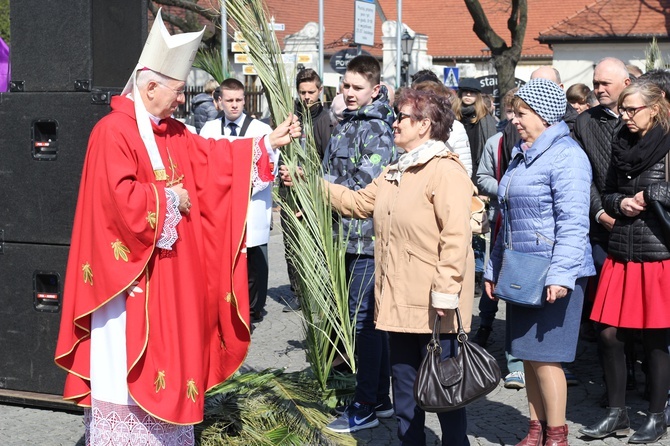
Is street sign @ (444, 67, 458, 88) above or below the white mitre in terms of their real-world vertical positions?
above

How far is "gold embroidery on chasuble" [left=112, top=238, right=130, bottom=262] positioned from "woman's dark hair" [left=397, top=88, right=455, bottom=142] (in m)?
1.38

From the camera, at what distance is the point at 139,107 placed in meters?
4.26

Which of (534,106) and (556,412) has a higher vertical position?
(534,106)

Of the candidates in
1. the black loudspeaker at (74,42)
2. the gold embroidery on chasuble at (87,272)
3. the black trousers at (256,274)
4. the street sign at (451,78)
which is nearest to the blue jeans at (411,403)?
the gold embroidery on chasuble at (87,272)

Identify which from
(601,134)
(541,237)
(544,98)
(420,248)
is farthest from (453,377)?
(601,134)

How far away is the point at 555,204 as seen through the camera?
467 cm

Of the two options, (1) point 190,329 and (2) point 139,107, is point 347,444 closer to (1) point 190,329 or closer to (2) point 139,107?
(1) point 190,329

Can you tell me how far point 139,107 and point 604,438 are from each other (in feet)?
9.99

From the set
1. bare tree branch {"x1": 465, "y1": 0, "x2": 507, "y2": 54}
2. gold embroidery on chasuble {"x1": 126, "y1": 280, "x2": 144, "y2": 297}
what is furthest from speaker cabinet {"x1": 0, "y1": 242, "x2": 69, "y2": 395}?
bare tree branch {"x1": 465, "y1": 0, "x2": 507, "y2": 54}

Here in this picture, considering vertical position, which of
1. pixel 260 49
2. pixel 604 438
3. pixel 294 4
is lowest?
pixel 604 438

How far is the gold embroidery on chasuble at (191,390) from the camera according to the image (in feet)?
14.3

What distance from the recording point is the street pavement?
5219 millimetres

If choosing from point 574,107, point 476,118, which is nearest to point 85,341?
point 574,107

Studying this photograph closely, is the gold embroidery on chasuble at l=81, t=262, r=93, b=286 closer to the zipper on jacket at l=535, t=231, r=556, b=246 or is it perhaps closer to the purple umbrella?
the zipper on jacket at l=535, t=231, r=556, b=246
